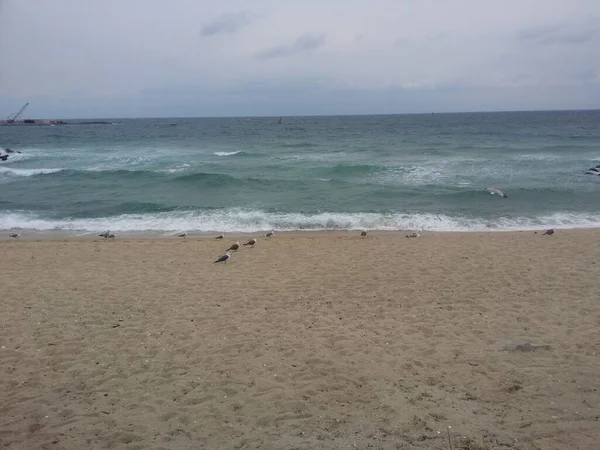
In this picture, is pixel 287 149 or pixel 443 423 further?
pixel 287 149

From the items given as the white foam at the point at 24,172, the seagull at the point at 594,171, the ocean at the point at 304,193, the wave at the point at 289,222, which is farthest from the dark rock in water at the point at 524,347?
the white foam at the point at 24,172

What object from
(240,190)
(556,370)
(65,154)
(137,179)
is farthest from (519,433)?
(65,154)

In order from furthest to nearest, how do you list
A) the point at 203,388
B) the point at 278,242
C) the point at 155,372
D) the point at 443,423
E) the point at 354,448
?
1. the point at 278,242
2. the point at 155,372
3. the point at 203,388
4. the point at 443,423
5. the point at 354,448

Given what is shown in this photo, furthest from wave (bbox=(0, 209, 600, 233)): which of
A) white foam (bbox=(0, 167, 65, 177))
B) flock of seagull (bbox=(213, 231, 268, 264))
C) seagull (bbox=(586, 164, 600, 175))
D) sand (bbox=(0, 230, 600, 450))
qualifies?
white foam (bbox=(0, 167, 65, 177))

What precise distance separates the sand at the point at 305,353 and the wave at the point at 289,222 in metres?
4.11

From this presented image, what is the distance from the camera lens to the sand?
4.35 metres

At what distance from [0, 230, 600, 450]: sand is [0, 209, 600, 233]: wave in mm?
4113

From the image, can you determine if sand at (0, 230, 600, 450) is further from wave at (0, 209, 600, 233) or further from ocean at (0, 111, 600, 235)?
ocean at (0, 111, 600, 235)

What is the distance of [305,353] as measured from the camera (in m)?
5.75

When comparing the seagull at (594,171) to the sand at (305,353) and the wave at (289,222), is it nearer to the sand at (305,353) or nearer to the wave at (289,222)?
the wave at (289,222)

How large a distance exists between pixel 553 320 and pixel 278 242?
6802mm

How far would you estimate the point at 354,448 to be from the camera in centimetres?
405

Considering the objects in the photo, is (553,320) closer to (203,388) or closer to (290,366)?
(290,366)

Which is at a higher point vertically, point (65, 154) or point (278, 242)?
point (65, 154)
